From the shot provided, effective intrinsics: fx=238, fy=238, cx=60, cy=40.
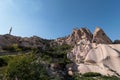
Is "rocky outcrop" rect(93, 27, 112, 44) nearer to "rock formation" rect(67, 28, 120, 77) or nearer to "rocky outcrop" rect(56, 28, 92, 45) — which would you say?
"rocky outcrop" rect(56, 28, 92, 45)

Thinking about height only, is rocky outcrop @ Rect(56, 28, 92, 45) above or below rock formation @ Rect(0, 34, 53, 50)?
above

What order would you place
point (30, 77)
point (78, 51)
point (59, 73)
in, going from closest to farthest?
1. point (30, 77)
2. point (59, 73)
3. point (78, 51)

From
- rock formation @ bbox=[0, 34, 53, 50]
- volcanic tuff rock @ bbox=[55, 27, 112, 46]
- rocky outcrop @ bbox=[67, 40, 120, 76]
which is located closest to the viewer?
rocky outcrop @ bbox=[67, 40, 120, 76]

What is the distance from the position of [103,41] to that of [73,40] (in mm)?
28429

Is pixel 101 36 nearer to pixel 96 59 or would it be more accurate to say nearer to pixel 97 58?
pixel 97 58

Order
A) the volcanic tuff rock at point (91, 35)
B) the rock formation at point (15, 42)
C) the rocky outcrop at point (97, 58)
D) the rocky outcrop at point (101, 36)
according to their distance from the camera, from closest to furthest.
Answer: the rocky outcrop at point (97, 58) → the rocky outcrop at point (101, 36) → the volcanic tuff rock at point (91, 35) → the rock formation at point (15, 42)

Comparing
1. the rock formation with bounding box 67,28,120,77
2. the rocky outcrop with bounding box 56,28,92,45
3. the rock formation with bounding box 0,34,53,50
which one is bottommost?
the rock formation with bounding box 67,28,120,77

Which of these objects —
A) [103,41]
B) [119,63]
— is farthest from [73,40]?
[119,63]

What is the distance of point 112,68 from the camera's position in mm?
53562

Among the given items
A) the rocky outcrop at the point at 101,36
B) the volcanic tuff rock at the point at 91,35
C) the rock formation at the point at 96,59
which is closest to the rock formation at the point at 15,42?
the volcanic tuff rock at the point at 91,35

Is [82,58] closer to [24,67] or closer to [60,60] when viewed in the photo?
[60,60]

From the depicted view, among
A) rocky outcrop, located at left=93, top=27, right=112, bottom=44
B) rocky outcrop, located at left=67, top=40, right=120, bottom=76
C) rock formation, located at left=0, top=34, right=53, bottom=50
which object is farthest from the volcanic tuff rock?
→ rocky outcrop, located at left=67, top=40, right=120, bottom=76

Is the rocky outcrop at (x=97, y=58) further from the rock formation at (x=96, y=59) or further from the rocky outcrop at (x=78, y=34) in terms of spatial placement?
the rocky outcrop at (x=78, y=34)

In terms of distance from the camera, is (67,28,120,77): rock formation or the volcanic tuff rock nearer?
(67,28,120,77): rock formation
